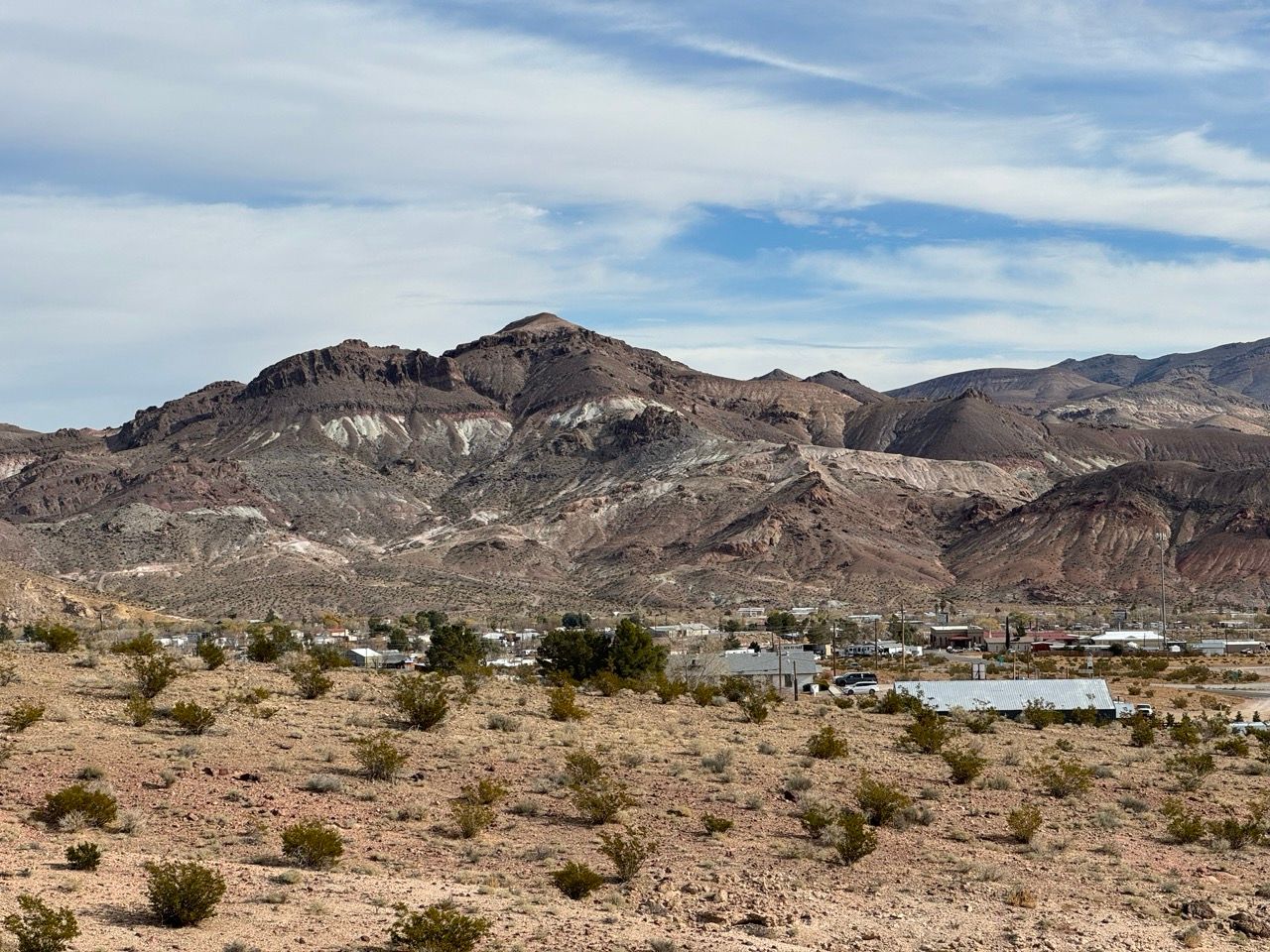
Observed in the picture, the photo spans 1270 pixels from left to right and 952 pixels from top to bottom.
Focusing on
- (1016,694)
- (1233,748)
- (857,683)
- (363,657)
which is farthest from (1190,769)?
(363,657)

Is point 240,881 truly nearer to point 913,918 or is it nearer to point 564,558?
point 913,918

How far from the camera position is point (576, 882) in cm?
1864

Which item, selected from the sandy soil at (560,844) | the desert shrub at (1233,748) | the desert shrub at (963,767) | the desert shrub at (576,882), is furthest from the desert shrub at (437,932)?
the desert shrub at (1233,748)

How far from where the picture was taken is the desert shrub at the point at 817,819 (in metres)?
22.9

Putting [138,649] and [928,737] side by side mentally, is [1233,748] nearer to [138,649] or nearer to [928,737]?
[928,737]

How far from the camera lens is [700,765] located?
27.8 m

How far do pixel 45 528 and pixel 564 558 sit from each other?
213ft

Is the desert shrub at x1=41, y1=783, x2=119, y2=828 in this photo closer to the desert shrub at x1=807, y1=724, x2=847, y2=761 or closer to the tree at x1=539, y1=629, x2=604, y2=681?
the desert shrub at x1=807, y1=724, x2=847, y2=761

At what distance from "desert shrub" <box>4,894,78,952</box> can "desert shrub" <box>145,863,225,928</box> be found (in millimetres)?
1181

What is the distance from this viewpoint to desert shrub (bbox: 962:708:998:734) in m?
38.1

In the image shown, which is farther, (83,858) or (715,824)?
(715,824)

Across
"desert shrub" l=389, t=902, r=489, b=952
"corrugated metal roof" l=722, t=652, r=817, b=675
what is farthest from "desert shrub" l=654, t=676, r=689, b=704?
"corrugated metal roof" l=722, t=652, r=817, b=675

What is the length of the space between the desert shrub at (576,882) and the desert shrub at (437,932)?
2.52 metres

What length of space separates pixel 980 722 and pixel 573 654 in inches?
675
